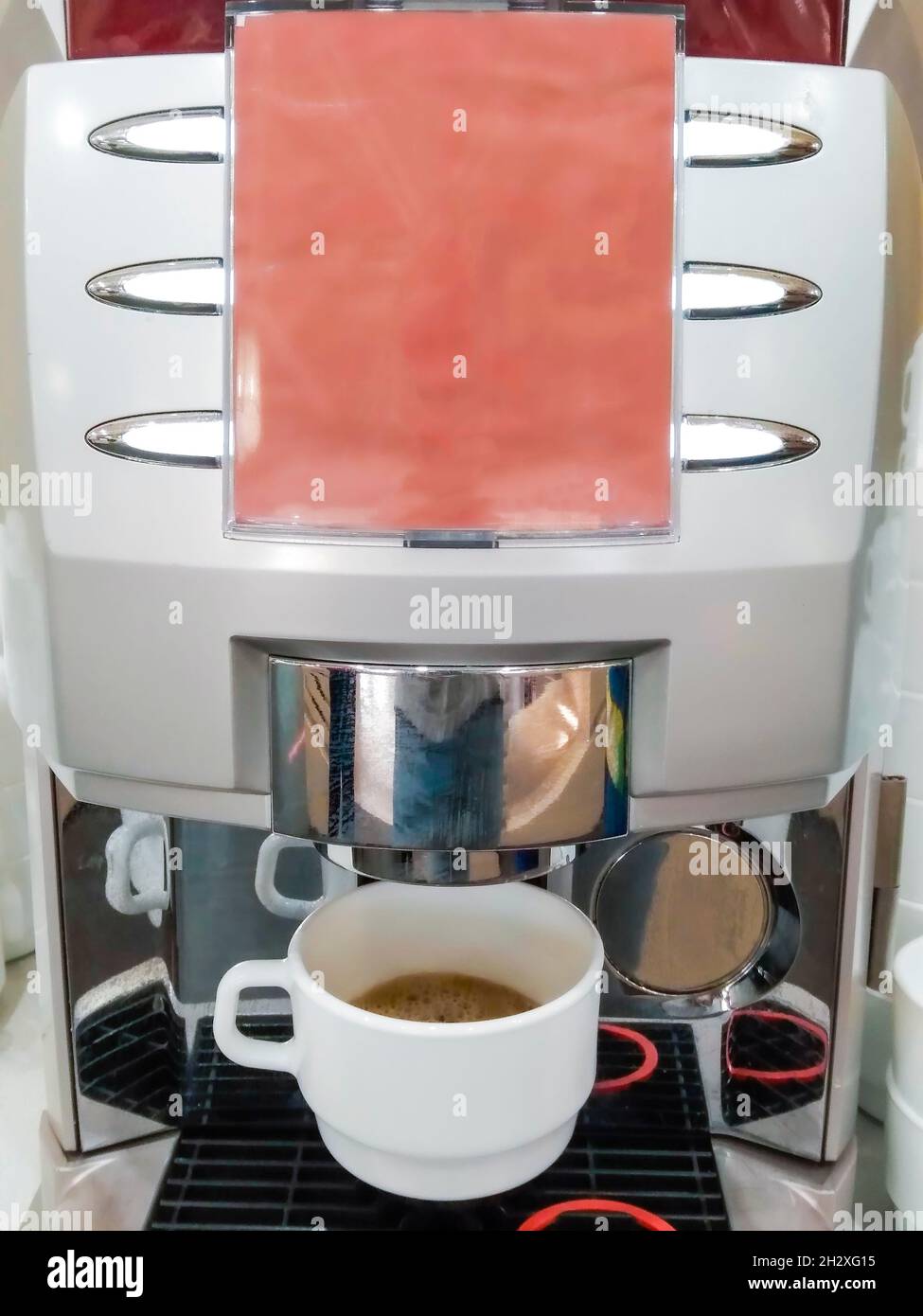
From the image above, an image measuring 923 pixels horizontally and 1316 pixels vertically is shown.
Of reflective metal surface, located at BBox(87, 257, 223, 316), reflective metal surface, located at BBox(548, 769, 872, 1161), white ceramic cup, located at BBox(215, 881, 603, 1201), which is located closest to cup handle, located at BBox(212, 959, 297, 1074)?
white ceramic cup, located at BBox(215, 881, 603, 1201)

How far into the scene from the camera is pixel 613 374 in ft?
0.97

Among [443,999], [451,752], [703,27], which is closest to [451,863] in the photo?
[451,752]

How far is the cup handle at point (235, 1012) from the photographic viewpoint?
374 mm

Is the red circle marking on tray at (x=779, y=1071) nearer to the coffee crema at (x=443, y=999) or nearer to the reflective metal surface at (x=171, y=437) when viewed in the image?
the coffee crema at (x=443, y=999)

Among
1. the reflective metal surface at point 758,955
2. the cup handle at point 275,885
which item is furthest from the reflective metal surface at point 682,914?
the cup handle at point 275,885

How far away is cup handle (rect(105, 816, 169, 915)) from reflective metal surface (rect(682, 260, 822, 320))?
0.27 m

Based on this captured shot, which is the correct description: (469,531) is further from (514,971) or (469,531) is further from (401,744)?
(514,971)

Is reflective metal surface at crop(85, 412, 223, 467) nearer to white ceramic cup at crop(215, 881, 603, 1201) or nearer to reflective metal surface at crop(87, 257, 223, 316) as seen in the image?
reflective metal surface at crop(87, 257, 223, 316)

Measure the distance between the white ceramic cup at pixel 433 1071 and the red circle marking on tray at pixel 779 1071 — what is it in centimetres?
9

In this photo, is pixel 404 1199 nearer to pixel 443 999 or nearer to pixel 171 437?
pixel 443 999

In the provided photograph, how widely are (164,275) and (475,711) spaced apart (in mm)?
A: 150

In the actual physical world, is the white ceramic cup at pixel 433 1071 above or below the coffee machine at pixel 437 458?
below

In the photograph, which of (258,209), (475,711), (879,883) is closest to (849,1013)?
(879,883)

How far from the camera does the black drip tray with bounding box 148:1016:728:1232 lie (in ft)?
1.25
